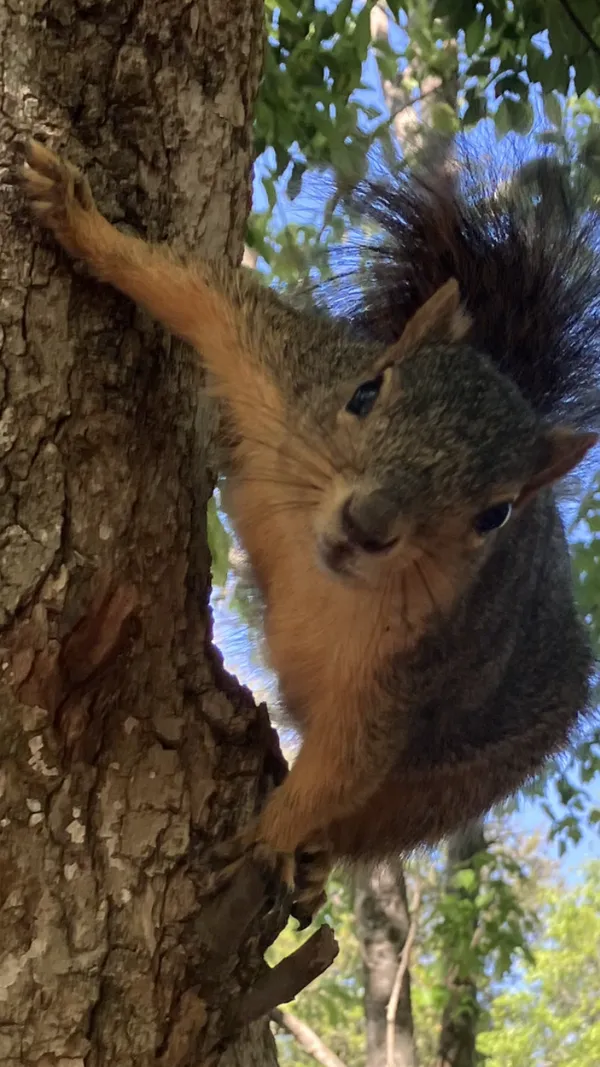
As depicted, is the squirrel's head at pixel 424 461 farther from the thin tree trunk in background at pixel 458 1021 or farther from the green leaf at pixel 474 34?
the thin tree trunk in background at pixel 458 1021

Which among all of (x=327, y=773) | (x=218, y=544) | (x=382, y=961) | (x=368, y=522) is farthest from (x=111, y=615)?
(x=382, y=961)

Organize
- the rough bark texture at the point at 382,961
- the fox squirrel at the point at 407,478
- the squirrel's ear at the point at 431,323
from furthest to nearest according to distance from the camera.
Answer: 1. the rough bark texture at the point at 382,961
2. the squirrel's ear at the point at 431,323
3. the fox squirrel at the point at 407,478

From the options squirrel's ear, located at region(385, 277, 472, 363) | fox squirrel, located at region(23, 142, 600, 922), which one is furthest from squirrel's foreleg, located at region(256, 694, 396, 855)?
squirrel's ear, located at region(385, 277, 472, 363)

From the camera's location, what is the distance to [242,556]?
1339 millimetres

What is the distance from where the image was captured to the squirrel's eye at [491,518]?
102cm

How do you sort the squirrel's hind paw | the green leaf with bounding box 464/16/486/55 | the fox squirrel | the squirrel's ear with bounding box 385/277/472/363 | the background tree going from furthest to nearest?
the green leaf with bounding box 464/16/486/55, the background tree, the squirrel's hind paw, the squirrel's ear with bounding box 385/277/472/363, the fox squirrel

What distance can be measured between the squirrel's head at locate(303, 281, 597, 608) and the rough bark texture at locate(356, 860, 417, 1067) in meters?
2.10

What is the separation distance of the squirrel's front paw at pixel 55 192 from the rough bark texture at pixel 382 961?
237 cm

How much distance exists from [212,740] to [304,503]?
0.84 ft

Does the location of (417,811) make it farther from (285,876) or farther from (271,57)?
(271,57)

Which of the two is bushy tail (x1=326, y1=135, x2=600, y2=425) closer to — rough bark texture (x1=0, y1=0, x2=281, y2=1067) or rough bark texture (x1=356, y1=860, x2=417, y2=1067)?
rough bark texture (x1=0, y1=0, x2=281, y2=1067)

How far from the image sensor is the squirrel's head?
0.93 metres

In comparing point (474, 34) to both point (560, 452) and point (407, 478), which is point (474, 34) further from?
point (407, 478)

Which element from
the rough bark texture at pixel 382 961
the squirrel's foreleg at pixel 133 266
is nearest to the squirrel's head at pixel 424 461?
the squirrel's foreleg at pixel 133 266
